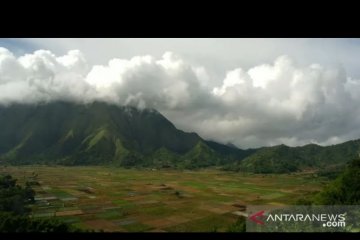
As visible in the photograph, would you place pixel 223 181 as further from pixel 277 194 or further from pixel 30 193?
pixel 30 193

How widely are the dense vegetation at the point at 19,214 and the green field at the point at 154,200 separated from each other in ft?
2.89

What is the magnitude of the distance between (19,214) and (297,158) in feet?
175

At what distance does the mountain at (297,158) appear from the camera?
56125mm

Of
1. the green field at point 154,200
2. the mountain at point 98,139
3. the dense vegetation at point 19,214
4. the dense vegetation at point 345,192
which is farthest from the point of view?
the mountain at point 98,139

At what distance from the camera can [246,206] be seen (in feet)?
87.2

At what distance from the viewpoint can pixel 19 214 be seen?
75.9ft

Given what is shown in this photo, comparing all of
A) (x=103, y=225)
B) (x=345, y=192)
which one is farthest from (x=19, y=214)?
(x=345, y=192)

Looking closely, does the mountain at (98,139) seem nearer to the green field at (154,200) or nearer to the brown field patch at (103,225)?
the green field at (154,200)

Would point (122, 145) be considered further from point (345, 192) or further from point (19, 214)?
point (345, 192)

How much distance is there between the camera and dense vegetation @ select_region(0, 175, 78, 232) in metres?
19.3

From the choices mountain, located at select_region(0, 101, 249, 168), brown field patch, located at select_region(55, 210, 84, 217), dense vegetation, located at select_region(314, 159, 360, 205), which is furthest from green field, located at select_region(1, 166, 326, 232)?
mountain, located at select_region(0, 101, 249, 168)

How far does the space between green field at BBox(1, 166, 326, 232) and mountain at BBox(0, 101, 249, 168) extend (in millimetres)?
23340

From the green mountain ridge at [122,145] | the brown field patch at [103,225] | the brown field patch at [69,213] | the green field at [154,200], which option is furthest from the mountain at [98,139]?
the brown field patch at [103,225]
